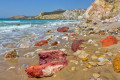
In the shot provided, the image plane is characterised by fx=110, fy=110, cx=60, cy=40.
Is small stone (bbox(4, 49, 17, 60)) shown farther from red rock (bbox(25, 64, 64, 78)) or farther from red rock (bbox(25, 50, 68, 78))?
red rock (bbox(25, 64, 64, 78))

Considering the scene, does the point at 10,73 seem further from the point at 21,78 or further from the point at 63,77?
the point at 63,77

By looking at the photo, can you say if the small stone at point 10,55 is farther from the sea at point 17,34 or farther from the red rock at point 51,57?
the red rock at point 51,57

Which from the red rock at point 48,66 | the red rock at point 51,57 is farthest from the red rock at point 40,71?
the red rock at point 51,57

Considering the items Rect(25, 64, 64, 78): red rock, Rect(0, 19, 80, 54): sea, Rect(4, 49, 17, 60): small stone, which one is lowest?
Rect(25, 64, 64, 78): red rock

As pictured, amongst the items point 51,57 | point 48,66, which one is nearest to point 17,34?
point 51,57

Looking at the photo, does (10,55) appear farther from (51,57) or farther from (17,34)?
(17,34)

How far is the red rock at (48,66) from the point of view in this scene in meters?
2.44

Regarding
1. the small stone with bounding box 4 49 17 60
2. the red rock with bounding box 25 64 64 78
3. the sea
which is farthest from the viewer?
the sea

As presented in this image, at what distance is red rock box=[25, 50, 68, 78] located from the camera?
8.00ft

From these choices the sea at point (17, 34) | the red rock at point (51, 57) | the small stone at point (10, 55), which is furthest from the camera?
the sea at point (17, 34)

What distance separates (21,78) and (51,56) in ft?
3.30

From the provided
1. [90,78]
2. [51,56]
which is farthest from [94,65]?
[51,56]

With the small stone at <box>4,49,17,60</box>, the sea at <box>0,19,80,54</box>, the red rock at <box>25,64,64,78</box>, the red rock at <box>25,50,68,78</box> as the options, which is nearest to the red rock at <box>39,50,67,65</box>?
the red rock at <box>25,50,68,78</box>

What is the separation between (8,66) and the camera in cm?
304
